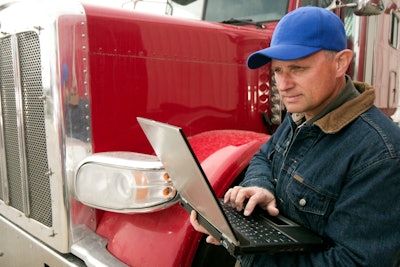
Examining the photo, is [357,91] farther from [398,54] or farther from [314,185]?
[398,54]

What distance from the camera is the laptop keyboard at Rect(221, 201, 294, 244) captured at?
43.6 inches

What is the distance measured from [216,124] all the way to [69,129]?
84 centimetres

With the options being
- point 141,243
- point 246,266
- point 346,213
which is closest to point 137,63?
point 141,243

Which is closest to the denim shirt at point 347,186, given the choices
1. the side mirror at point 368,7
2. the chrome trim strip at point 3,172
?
the side mirror at point 368,7

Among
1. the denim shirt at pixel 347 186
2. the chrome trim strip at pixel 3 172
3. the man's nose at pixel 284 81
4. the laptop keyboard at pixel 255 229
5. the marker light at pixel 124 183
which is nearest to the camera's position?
the denim shirt at pixel 347 186

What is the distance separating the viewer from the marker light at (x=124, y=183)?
1559 mm

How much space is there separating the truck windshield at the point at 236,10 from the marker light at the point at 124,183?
4.49 feet

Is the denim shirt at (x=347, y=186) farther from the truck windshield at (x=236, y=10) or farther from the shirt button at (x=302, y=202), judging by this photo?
the truck windshield at (x=236, y=10)

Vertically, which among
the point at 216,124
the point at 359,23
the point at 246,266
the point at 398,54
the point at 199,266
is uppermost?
the point at 359,23

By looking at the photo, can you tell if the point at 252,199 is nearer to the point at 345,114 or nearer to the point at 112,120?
the point at 345,114

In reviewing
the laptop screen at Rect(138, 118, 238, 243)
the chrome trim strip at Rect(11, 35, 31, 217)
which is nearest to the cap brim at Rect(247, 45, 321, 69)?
the laptop screen at Rect(138, 118, 238, 243)

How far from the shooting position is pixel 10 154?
2.25 meters

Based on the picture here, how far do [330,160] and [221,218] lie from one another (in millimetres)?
343

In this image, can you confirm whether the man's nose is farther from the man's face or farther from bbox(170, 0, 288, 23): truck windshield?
bbox(170, 0, 288, 23): truck windshield
